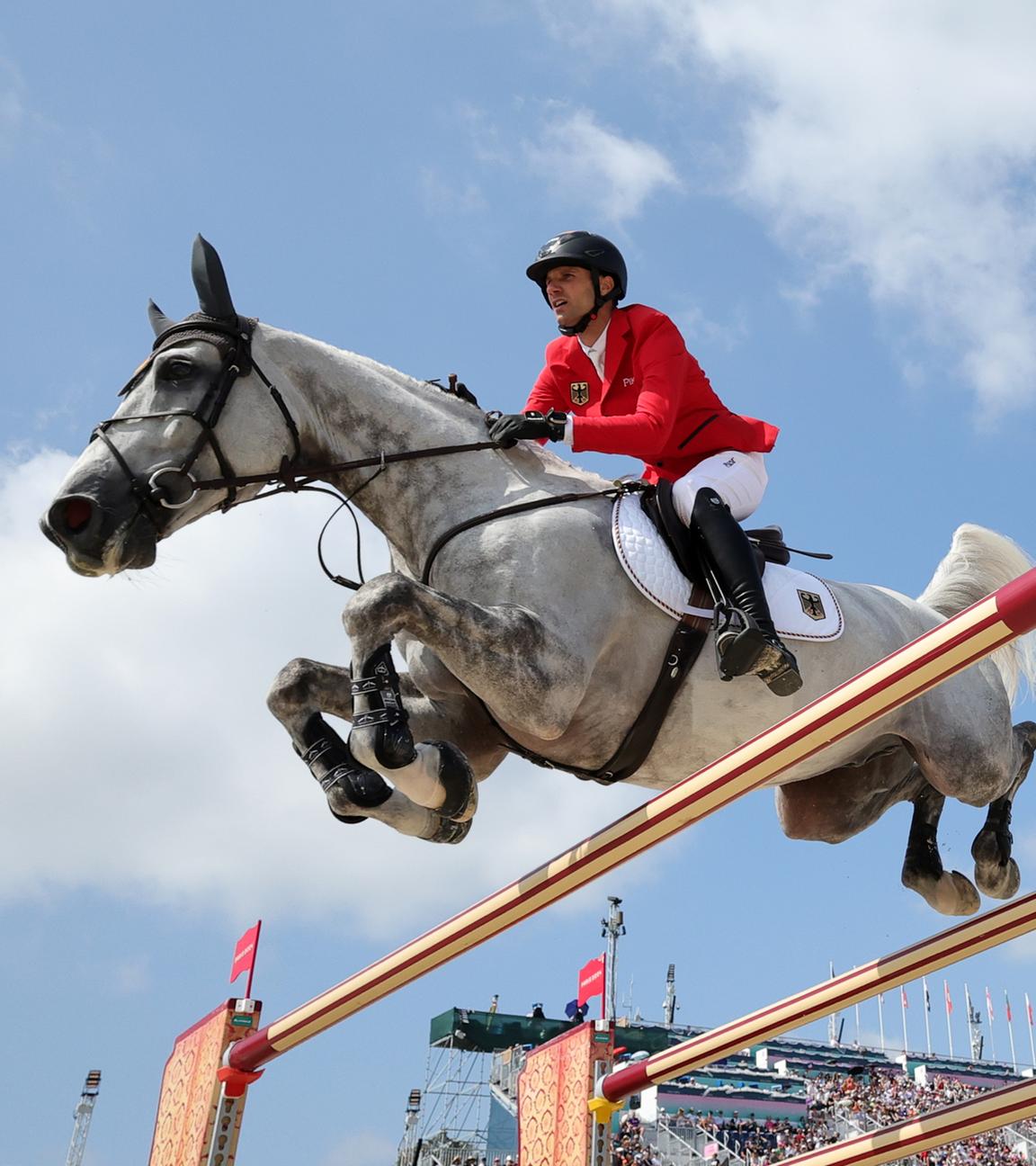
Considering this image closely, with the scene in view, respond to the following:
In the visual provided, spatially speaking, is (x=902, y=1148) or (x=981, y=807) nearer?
(x=902, y=1148)

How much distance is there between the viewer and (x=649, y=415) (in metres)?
4.20

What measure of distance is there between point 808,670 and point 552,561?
0.98m

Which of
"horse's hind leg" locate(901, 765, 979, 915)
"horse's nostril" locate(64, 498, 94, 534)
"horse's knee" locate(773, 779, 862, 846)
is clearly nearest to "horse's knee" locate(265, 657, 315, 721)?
"horse's nostril" locate(64, 498, 94, 534)

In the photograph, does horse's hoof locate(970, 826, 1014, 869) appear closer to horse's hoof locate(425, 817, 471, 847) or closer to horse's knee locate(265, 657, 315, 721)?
horse's hoof locate(425, 817, 471, 847)

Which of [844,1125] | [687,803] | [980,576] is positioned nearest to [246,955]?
[687,803]

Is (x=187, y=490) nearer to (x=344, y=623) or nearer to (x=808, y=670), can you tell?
(x=344, y=623)

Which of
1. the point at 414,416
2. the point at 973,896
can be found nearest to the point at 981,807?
the point at 973,896

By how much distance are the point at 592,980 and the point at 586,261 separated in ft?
10.5

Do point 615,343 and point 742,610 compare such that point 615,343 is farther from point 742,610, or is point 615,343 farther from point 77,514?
point 77,514

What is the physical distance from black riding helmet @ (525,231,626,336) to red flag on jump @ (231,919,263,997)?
251cm

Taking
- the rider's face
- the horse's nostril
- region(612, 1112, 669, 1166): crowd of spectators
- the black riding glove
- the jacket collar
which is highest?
region(612, 1112, 669, 1166): crowd of spectators

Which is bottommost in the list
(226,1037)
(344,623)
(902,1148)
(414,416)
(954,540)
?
(902,1148)

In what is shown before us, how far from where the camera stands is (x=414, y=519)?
172 inches

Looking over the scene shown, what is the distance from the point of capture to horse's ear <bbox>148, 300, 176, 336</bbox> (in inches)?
178
